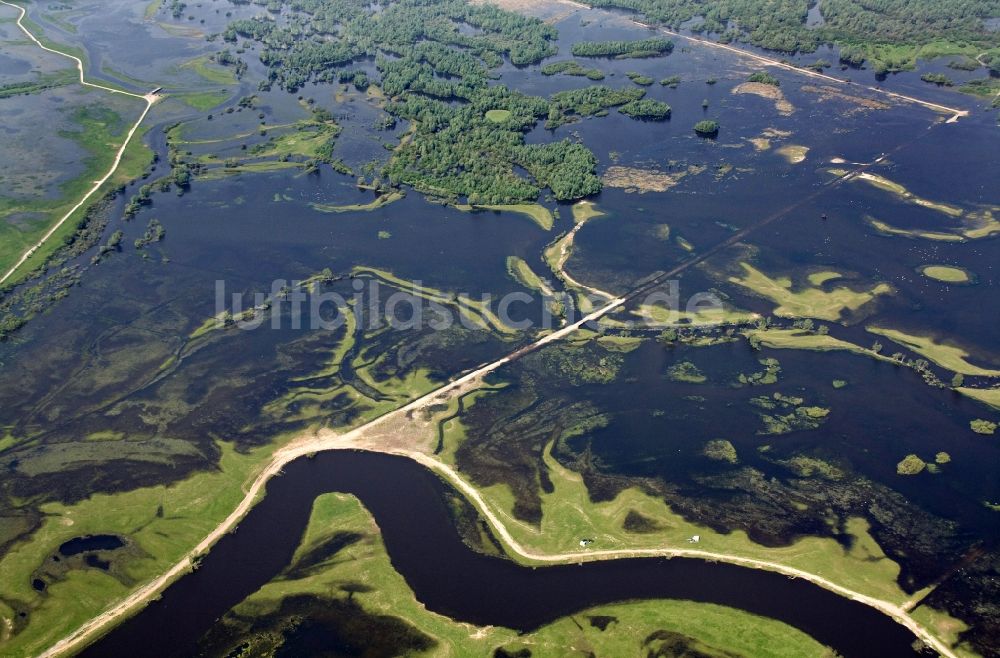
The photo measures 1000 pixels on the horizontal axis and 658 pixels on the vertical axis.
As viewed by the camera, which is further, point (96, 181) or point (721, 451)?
point (96, 181)

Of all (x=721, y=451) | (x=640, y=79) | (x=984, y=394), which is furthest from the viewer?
(x=640, y=79)

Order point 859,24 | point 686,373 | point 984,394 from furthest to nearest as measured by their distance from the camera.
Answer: point 859,24, point 686,373, point 984,394

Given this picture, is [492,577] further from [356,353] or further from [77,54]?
[77,54]

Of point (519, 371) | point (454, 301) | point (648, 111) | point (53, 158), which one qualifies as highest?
point (648, 111)

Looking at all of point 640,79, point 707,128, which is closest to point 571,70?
point 640,79

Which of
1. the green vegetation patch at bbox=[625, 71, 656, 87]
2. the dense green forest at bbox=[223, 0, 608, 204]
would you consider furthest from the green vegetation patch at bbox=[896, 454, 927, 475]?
the green vegetation patch at bbox=[625, 71, 656, 87]

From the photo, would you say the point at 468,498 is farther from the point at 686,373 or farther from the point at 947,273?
the point at 947,273

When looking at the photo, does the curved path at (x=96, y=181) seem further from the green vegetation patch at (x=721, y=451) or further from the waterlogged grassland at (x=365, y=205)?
the green vegetation patch at (x=721, y=451)
